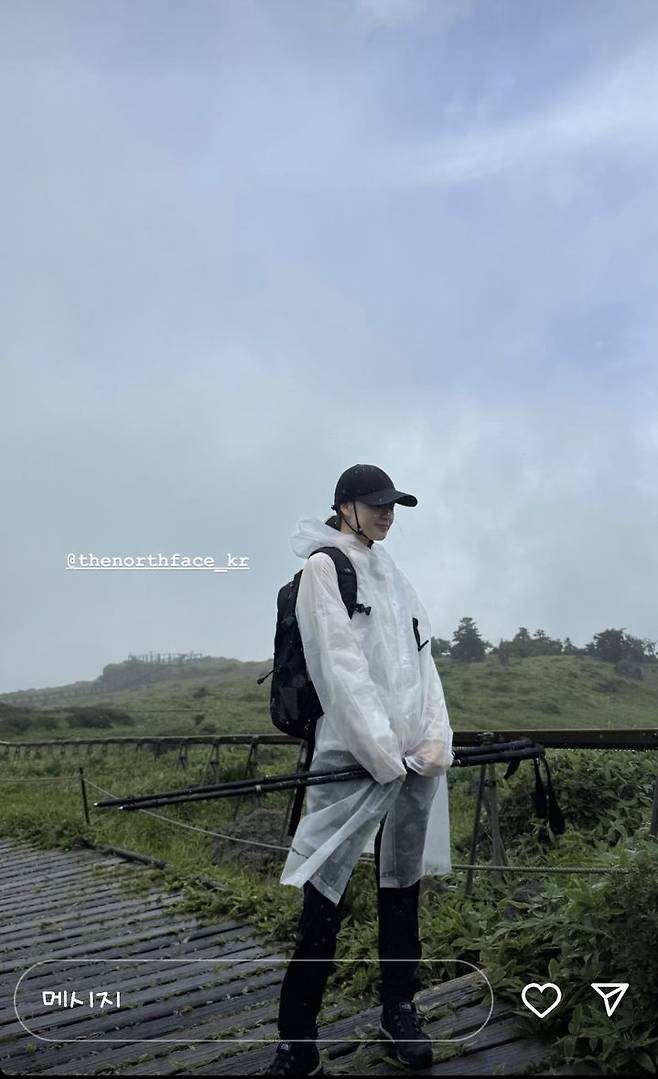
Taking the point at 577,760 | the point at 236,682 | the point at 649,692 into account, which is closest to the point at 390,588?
the point at 577,760

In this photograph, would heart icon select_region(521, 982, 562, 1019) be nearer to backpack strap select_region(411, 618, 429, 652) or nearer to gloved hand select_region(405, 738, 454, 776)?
gloved hand select_region(405, 738, 454, 776)

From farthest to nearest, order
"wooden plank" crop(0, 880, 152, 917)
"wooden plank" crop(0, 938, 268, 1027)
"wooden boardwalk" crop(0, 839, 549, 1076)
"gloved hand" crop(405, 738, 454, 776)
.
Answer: "wooden plank" crop(0, 880, 152, 917) < "wooden plank" crop(0, 938, 268, 1027) < "wooden boardwalk" crop(0, 839, 549, 1076) < "gloved hand" crop(405, 738, 454, 776)

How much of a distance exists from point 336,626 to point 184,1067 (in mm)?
1880

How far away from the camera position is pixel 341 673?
3141 millimetres

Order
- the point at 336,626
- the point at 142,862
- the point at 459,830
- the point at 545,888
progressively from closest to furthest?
1. the point at 336,626
2. the point at 545,888
3. the point at 142,862
4. the point at 459,830

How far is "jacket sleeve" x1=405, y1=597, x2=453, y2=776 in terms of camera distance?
3295 mm

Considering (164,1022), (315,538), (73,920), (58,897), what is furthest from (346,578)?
(58,897)

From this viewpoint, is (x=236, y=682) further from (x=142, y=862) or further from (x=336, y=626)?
(x=336, y=626)

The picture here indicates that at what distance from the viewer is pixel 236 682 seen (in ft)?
107

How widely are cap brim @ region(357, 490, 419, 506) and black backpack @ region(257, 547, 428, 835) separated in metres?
0.24

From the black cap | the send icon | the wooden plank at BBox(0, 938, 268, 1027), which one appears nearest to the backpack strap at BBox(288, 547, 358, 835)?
the black cap

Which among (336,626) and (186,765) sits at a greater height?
(336,626)

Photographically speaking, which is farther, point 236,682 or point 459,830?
point 236,682

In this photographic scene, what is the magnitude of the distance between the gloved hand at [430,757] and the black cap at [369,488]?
35.8 inches
